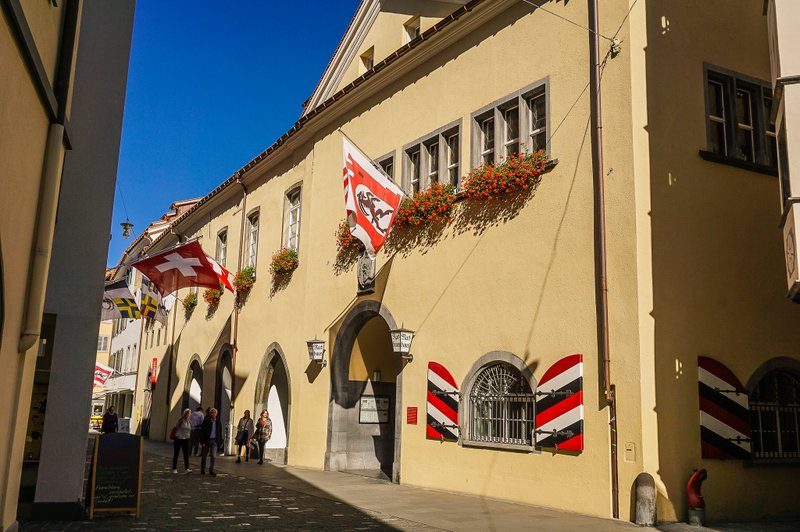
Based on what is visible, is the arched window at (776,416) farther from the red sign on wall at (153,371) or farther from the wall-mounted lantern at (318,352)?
the red sign on wall at (153,371)

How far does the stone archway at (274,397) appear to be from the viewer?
20844 mm

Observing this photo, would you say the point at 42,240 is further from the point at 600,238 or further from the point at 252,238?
the point at 252,238

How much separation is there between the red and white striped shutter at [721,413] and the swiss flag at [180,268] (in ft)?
40.1

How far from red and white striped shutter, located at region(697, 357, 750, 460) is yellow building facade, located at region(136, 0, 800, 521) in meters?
0.07

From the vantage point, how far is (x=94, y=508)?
9.85 meters

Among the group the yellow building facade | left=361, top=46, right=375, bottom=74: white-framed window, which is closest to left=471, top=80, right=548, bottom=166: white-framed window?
the yellow building facade

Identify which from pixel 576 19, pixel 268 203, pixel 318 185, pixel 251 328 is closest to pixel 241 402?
pixel 251 328

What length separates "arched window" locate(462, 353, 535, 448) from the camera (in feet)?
39.2

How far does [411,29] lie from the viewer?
17250mm

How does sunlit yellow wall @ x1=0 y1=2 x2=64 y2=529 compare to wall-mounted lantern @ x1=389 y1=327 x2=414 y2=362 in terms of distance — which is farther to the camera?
wall-mounted lantern @ x1=389 y1=327 x2=414 y2=362

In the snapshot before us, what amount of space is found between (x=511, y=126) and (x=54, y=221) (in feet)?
25.4

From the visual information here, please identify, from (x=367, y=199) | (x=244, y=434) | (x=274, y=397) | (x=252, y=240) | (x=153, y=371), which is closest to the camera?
(x=367, y=199)

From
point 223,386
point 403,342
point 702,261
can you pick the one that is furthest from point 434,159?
point 223,386

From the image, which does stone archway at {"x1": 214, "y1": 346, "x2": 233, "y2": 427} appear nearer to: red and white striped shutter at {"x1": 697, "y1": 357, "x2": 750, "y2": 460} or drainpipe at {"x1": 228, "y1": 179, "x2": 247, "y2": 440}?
drainpipe at {"x1": 228, "y1": 179, "x2": 247, "y2": 440}
